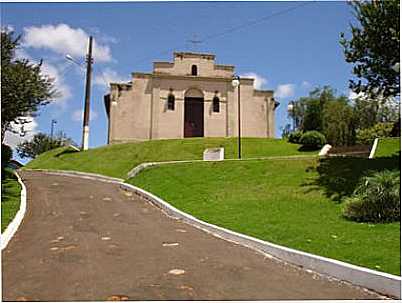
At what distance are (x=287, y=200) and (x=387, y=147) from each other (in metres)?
14.3

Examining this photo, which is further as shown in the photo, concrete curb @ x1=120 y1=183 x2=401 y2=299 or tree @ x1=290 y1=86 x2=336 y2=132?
tree @ x1=290 y1=86 x2=336 y2=132

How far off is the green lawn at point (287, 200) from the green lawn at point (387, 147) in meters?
5.65

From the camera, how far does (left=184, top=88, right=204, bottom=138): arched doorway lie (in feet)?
133

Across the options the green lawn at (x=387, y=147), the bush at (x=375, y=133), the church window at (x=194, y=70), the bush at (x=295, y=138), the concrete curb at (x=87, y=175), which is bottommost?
the concrete curb at (x=87, y=175)

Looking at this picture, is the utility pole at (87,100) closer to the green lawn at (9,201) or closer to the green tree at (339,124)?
the green lawn at (9,201)

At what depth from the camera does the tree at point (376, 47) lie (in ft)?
49.3

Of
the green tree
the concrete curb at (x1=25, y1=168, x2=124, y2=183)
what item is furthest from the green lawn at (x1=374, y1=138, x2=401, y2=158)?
the green tree

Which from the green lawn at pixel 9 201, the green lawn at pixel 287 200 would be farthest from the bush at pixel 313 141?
the green lawn at pixel 9 201

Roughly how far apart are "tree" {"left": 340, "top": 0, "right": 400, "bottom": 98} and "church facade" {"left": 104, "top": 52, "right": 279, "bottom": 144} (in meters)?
23.1

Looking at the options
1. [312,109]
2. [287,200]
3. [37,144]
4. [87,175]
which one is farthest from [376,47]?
[37,144]

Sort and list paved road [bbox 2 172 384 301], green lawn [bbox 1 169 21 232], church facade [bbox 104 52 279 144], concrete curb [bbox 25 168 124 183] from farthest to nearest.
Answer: church facade [bbox 104 52 279 144]
concrete curb [bbox 25 168 124 183]
green lawn [bbox 1 169 21 232]
paved road [bbox 2 172 384 301]

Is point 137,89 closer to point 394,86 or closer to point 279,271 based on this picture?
point 394,86

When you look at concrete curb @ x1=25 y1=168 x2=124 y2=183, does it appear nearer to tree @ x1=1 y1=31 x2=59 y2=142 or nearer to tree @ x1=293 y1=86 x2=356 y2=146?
tree @ x1=1 y1=31 x2=59 y2=142

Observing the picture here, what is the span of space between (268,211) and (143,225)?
316 cm
